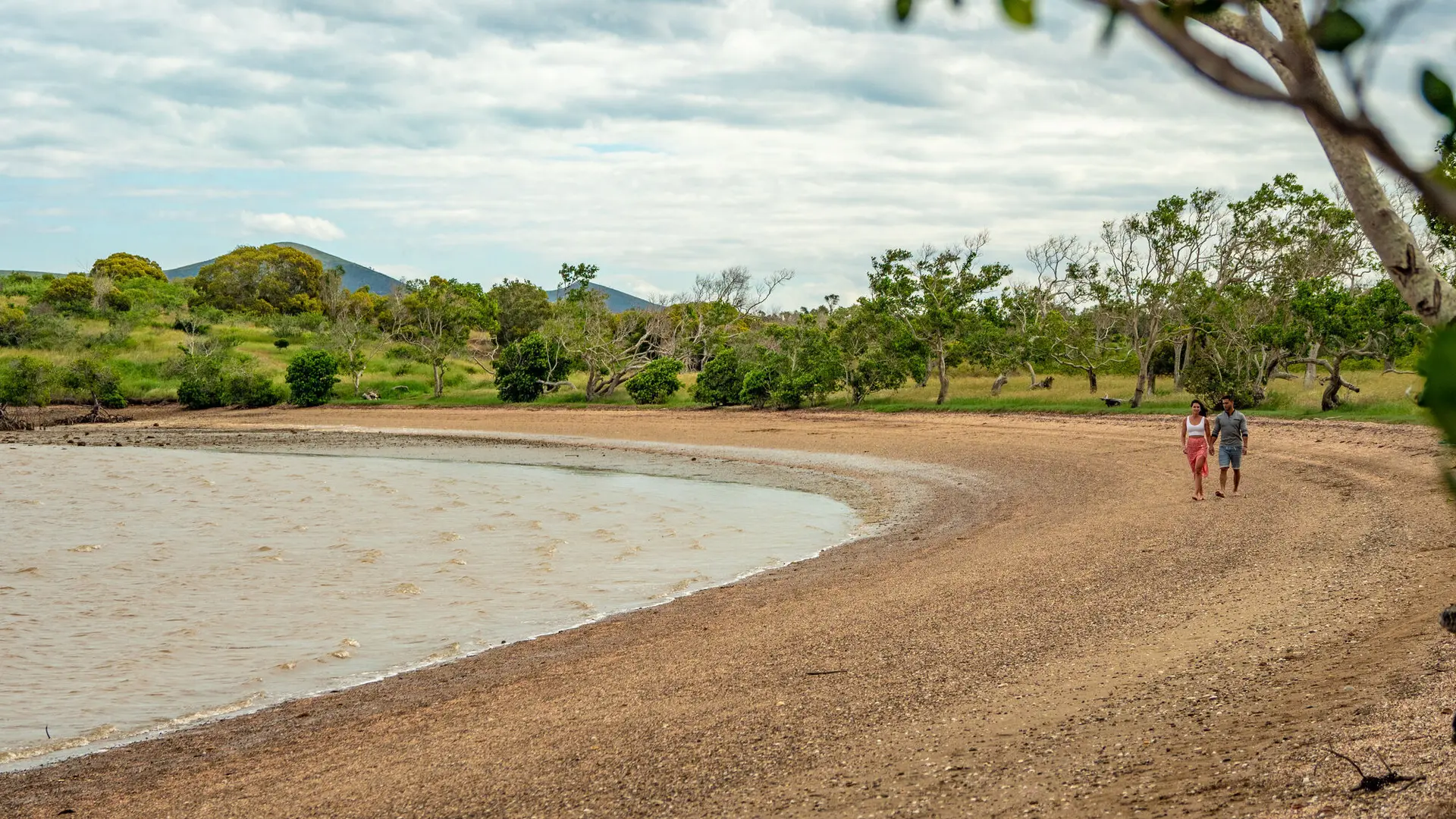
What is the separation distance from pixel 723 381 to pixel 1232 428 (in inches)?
1140

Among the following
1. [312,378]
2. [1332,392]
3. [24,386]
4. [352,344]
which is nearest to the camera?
[1332,392]

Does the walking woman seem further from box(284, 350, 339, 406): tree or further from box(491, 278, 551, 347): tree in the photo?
box(491, 278, 551, 347): tree

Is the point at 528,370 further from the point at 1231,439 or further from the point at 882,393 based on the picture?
the point at 1231,439

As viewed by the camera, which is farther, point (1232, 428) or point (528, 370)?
point (528, 370)

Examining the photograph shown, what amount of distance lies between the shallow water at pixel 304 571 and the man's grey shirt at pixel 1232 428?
561cm

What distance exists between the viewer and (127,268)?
8750 cm

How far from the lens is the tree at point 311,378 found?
50.7m

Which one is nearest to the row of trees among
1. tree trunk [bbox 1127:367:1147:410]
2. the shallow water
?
tree trunk [bbox 1127:367:1147:410]

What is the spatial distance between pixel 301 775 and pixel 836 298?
69.3 m

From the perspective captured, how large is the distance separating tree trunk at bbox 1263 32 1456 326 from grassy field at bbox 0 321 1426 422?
17.3 m

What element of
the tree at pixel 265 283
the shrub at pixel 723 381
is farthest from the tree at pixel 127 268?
the shrub at pixel 723 381

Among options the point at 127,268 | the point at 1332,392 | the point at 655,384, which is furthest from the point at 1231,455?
the point at 127,268

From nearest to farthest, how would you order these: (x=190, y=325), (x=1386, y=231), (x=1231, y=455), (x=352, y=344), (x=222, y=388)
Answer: (x=1386, y=231), (x=1231, y=455), (x=222, y=388), (x=352, y=344), (x=190, y=325)

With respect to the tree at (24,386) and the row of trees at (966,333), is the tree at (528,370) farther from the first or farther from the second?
the tree at (24,386)
